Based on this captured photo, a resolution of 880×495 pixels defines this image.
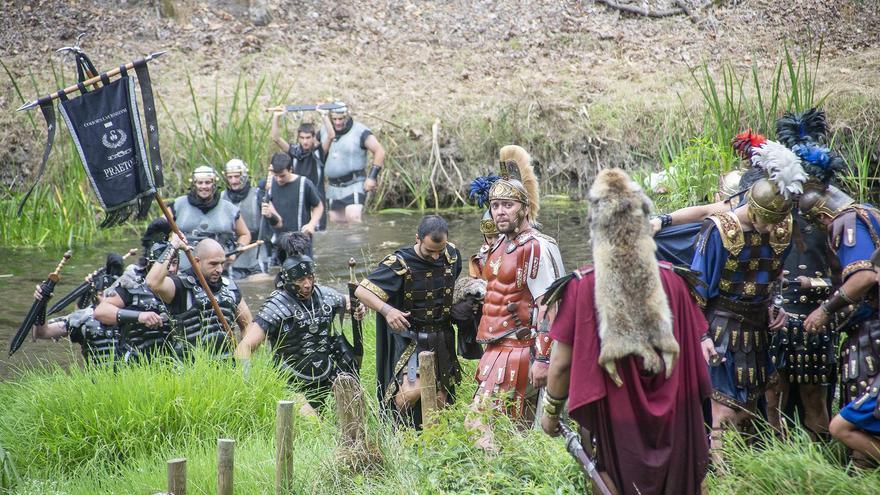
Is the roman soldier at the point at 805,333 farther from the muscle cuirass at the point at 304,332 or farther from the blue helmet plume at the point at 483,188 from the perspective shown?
the muscle cuirass at the point at 304,332

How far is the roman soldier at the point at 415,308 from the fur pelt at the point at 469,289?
0.08 metres

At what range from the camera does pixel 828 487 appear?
4422 millimetres

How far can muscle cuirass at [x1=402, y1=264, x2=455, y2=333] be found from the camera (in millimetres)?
6645

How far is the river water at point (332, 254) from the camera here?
36.7 ft

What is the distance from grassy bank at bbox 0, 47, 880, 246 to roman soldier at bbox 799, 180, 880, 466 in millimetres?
6690

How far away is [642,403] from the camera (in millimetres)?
3951

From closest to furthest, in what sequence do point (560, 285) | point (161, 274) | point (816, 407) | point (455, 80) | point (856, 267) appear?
1. point (560, 285)
2. point (856, 267)
3. point (816, 407)
4. point (161, 274)
5. point (455, 80)

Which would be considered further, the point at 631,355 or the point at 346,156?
the point at 346,156

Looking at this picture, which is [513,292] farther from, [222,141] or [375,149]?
[222,141]

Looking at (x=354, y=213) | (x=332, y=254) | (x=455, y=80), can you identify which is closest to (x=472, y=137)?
(x=455, y=80)

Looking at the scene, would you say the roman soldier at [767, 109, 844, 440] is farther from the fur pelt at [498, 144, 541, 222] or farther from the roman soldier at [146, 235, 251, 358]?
the roman soldier at [146, 235, 251, 358]

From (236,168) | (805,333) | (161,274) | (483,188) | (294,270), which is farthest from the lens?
(236,168)

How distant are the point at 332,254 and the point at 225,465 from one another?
8.27 meters

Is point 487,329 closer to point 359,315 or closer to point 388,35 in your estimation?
point 359,315
